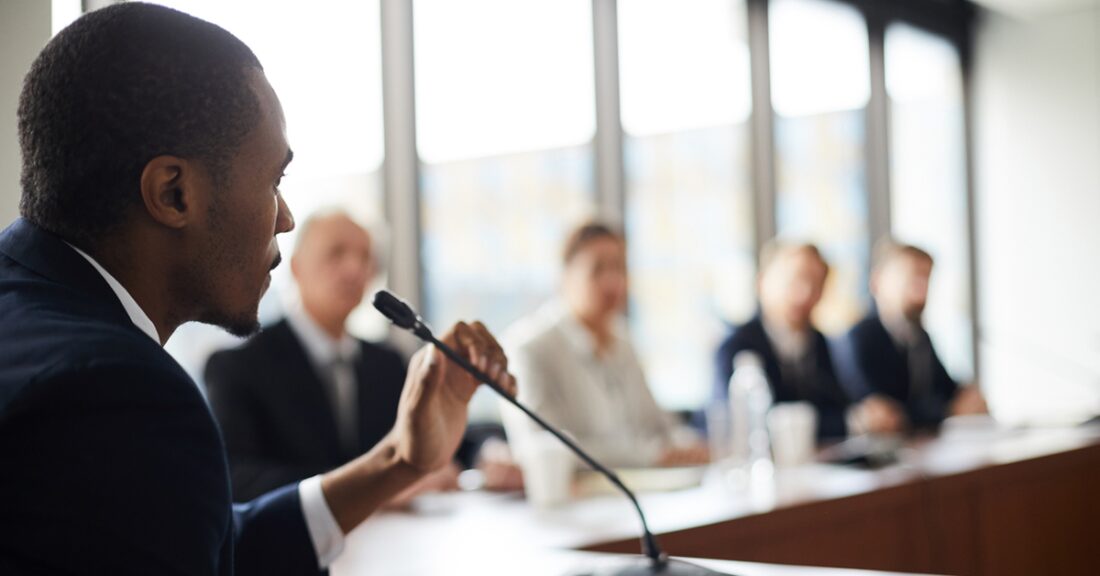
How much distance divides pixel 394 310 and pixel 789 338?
136 inches

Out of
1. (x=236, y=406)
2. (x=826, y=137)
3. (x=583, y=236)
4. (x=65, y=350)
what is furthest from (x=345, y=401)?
(x=826, y=137)

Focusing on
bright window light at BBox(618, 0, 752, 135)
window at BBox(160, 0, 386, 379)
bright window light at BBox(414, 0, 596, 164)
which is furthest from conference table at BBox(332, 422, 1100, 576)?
bright window light at BBox(618, 0, 752, 135)

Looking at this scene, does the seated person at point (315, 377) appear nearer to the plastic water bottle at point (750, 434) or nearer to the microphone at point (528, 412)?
the plastic water bottle at point (750, 434)

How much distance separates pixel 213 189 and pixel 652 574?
2.15 ft

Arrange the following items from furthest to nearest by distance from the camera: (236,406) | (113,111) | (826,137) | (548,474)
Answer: (826,137) → (236,406) → (548,474) → (113,111)

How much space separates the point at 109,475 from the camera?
0.83 metres

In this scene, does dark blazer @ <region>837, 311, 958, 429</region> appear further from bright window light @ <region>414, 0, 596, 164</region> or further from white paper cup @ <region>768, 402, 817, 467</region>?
white paper cup @ <region>768, 402, 817, 467</region>

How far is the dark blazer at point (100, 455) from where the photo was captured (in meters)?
0.83

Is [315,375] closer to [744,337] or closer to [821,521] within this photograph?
[821,521]

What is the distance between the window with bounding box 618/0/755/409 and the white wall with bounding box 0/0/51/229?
13.2ft

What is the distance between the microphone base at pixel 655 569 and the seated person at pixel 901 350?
4.10m

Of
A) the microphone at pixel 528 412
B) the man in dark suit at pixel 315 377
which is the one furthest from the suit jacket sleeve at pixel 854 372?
the microphone at pixel 528 412

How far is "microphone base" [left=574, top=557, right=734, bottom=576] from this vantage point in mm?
1342

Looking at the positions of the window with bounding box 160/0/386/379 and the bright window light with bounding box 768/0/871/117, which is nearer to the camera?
the window with bounding box 160/0/386/379
